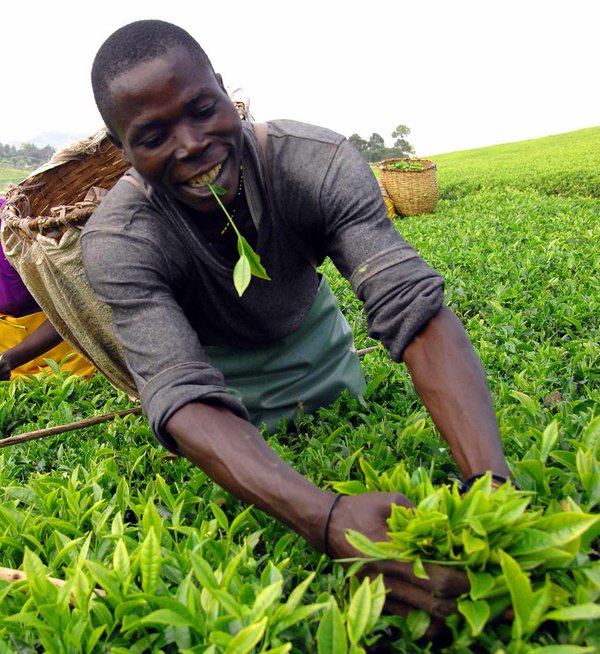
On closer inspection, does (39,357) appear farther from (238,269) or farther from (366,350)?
(238,269)

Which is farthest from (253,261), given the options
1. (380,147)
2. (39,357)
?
(380,147)

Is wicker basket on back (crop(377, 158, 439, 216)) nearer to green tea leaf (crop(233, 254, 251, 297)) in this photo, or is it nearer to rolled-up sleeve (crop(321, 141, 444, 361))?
rolled-up sleeve (crop(321, 141, 444, 361))

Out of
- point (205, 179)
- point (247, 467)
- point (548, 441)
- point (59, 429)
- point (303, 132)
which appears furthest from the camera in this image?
point (59, 429)

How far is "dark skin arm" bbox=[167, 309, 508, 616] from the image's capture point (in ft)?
4.28

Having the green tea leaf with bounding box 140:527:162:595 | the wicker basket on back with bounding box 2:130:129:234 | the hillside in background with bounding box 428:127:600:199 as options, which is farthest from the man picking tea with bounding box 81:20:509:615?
the hillside in background with bounding box 428:127:600:199

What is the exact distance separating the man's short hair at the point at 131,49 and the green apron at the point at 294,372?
1085 mm

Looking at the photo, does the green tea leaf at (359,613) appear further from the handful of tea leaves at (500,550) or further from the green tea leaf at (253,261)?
the green tea leaf at (253,261)

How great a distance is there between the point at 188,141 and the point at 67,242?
3.64 ft

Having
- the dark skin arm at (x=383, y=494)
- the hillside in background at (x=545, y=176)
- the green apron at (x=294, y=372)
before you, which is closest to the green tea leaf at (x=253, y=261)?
the dark skin arm at (x=383, y=494)

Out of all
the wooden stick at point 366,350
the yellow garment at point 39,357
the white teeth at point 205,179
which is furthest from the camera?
the yellow garment at point 39,357

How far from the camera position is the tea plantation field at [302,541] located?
1.23 meters

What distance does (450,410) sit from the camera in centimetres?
163

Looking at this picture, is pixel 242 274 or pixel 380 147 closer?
pixel 242 274

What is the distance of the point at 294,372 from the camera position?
272cm
